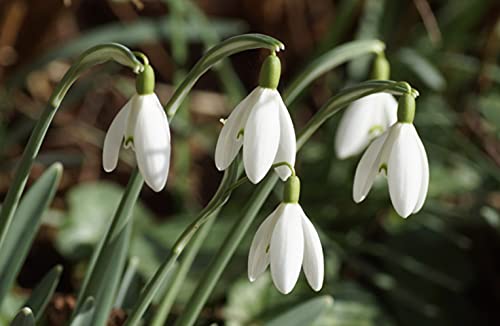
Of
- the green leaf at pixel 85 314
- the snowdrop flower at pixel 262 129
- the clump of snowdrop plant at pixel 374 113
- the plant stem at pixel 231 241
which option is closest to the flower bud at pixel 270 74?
the snowdrop flower at pixel 262 129

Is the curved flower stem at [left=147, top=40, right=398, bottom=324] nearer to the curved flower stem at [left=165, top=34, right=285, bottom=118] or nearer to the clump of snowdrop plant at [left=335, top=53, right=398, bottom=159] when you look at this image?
the clump of snowdrop plant at [left=335, top=53, right=398, bottom=159]

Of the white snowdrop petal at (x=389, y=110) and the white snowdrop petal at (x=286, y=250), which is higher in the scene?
the white snowdrop petal at (x=286, y=250)

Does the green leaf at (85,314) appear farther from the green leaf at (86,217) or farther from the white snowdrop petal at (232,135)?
the green leaf at (86,217)

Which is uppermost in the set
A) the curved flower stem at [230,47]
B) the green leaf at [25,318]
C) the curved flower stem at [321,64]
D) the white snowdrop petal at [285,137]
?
the curved flower stem at [230,47]

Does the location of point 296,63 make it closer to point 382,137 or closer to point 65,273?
point 65,273

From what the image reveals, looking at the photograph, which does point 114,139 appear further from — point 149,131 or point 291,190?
point 291,190

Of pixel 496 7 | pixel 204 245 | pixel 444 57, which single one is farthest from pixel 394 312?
pixel 496 7

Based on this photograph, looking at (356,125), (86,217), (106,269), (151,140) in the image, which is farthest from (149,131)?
(86,217)

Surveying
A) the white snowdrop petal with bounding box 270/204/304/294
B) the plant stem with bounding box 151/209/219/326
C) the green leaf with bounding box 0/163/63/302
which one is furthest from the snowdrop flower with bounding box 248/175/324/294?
the green leaf with bounding box 0/163/63/302
